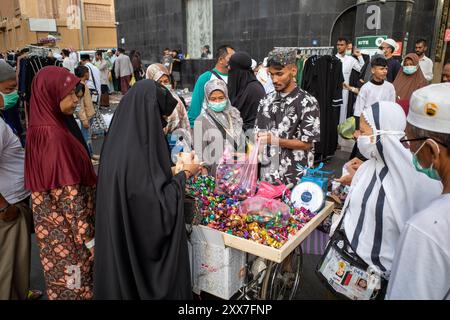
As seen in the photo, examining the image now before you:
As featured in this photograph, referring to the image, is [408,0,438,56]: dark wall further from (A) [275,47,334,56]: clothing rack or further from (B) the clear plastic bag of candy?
(B) the clear plastic bag of candy

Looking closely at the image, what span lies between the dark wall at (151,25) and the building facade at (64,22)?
1433 centimetres

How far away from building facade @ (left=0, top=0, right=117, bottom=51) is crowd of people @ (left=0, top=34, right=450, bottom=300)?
32.0m

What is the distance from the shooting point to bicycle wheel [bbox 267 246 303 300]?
2660 mm

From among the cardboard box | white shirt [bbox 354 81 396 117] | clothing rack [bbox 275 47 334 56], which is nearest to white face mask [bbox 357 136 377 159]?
the cardboard box

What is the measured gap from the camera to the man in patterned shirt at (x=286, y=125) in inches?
107

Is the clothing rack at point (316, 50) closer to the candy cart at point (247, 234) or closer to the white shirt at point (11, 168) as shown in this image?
the candy cart at point (247, 234)

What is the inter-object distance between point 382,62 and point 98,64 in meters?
12.0

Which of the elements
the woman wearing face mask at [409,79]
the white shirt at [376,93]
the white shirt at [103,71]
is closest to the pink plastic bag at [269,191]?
the white shirt at [376,93]

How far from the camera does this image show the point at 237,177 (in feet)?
7.91

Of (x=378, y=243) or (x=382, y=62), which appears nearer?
(x=378, y=243)

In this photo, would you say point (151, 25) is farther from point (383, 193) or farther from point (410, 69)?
point (383, 193)

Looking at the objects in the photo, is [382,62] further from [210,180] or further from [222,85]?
[210,180]
